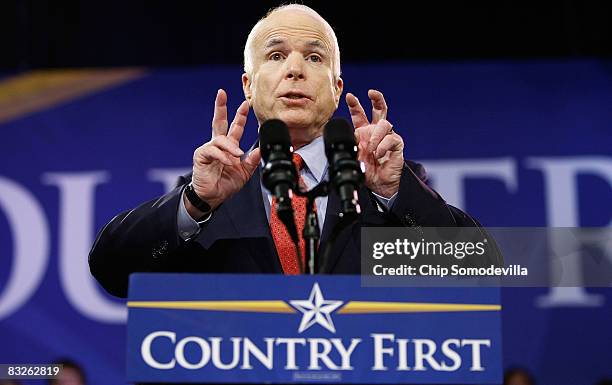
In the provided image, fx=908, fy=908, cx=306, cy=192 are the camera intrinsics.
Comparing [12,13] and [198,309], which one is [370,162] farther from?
[12,13]

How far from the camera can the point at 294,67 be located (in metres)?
2.18

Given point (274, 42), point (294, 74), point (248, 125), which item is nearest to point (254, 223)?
point (294, 74)

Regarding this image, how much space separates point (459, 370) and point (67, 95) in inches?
118

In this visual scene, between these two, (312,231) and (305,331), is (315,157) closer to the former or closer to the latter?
(312,231)

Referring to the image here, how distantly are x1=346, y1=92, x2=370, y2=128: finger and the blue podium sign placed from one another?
675 millimetres

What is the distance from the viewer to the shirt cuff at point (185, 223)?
1.94 m

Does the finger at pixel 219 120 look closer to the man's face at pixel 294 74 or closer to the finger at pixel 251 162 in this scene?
the finger at pixel 251 162

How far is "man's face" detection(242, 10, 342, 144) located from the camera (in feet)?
7.13

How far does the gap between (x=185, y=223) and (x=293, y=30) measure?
23.6 inches

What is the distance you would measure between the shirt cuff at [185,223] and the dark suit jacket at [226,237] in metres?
0.02

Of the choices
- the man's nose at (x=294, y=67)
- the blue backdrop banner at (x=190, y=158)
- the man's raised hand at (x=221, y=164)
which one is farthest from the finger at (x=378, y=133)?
the blue backdrop banner at (x=190, y=158)

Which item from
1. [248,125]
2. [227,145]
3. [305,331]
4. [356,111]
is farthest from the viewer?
[248,125]

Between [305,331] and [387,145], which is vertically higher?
[387,145]

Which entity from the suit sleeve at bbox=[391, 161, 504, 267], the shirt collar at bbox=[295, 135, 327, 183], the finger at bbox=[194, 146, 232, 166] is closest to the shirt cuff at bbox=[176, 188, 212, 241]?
the finger at bbox=[194, 146, 232, 166]
